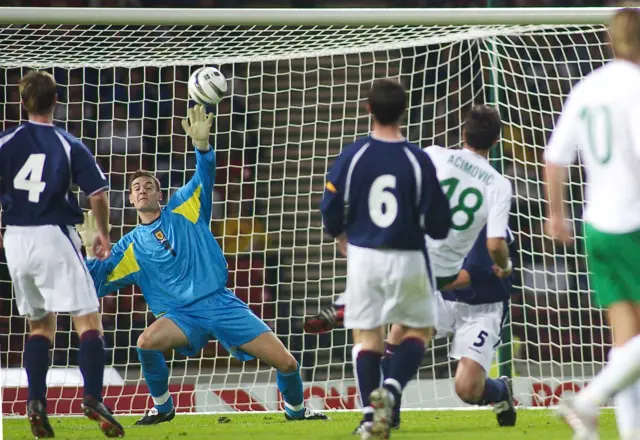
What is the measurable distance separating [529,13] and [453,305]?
6.60ft

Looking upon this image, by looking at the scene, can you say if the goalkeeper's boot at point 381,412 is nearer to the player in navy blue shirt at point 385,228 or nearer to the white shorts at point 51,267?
the player in navy blue shirt at point 385,228

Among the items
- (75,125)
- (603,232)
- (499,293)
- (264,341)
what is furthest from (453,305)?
(75,125)

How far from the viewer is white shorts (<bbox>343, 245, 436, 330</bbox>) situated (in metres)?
4.83

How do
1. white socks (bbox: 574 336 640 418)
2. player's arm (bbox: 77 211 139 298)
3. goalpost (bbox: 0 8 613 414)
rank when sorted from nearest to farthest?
white socks (bbox: 574 336 640 418) → player's arm (bbox: 77 211 139 298) → goalpost (bbox: 0 8 613 414)

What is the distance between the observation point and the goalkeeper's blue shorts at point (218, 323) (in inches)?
263

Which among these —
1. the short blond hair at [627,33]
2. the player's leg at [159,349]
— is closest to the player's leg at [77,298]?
the player's leg at [159,349]

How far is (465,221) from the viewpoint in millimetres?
5898

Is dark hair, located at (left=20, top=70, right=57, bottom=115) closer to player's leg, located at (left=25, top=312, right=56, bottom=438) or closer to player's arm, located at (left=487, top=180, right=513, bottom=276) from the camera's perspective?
player's leg, located at (left=25, top=312, right=56, bottom=438)

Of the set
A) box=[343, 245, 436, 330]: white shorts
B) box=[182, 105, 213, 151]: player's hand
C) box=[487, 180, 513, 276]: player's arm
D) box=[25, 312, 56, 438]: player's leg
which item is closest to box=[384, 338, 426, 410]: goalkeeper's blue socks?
box=[343, 245, 436, 330]: white shorts

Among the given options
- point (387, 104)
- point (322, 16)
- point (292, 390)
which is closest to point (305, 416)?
point (292, 390)

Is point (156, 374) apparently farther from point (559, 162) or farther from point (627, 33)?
point (627, 33)

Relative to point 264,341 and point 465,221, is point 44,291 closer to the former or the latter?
point 264,341

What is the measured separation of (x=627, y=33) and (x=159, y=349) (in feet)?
11.9

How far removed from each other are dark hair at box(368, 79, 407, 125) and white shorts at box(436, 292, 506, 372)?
154 centimetres
